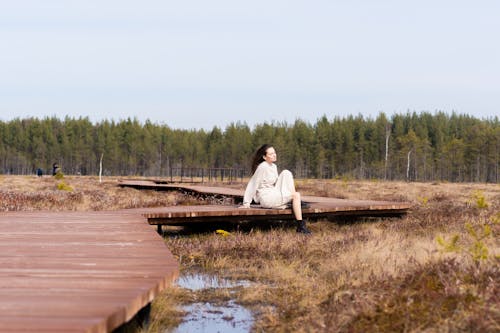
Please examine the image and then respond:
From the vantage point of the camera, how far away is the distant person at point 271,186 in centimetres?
988

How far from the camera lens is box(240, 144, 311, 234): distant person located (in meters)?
9.88

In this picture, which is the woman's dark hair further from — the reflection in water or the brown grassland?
the reflection in water

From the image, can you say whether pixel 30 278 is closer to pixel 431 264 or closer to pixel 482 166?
pixel 431 264

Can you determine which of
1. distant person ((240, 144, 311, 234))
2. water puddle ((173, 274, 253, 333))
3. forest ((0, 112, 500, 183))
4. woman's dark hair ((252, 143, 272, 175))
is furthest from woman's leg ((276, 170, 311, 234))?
forest ((0, 112, 500, 183))

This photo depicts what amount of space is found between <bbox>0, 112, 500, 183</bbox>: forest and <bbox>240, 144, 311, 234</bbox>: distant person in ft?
267

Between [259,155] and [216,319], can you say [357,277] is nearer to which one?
[216,319]

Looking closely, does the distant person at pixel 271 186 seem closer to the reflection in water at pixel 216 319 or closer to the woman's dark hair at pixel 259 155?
the woman's dark hair at pixel 259 155

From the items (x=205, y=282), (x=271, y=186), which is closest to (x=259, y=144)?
(x=271, y=186)

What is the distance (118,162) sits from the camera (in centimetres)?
10400

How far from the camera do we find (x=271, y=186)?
10.4 metres

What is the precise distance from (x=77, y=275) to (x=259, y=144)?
98762 millimetres

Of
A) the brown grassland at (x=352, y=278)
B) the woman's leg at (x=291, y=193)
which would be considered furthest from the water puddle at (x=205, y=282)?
the woman's leg at (x=291, y=193)

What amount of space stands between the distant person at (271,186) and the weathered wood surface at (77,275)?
3.16m

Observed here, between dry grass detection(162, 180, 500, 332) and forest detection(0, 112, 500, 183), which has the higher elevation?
forest detection(0, 112, 500, 183)
